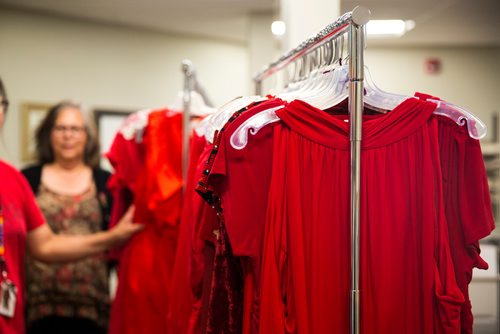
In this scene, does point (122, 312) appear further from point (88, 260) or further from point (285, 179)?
point (285, 179)

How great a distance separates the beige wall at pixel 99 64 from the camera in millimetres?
4070

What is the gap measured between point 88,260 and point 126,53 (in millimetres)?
2282

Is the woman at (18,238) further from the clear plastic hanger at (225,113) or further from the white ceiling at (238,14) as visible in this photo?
the white ceiling at (238,14)

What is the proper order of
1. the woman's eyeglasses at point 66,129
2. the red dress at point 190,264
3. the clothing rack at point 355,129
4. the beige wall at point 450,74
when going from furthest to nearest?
the woman's eyeglasses at point 66,129
the beige wall at point 450,74
the red dress at point 190,264
the clothing rack at point 355,129

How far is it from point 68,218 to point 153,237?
2.44 feet

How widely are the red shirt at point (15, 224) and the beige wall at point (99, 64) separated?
2033mm

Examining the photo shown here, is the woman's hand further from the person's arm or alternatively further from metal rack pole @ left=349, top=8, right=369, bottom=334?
metal rack pole @ left=349, top=8, right=369, bottom=334

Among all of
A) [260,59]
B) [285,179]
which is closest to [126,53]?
[260,59]

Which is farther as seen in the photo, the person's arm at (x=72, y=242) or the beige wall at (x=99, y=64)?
the beige wall at (x=99, y=64)

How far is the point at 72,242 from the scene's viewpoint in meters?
2.27

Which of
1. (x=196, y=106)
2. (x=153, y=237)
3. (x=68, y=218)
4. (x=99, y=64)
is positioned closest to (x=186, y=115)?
(x=196, y=106)

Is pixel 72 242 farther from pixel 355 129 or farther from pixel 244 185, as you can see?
pixel 355 129

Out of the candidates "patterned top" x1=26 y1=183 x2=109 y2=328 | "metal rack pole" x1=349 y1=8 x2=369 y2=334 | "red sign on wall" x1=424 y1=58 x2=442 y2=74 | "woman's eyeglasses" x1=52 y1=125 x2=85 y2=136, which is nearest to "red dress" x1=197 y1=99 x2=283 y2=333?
"metal rack pole" x1=349 y1=8 x2=369 y2=334

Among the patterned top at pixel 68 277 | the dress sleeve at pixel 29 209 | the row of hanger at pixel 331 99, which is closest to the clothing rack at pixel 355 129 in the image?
the row of hanger at pixel 331 99
